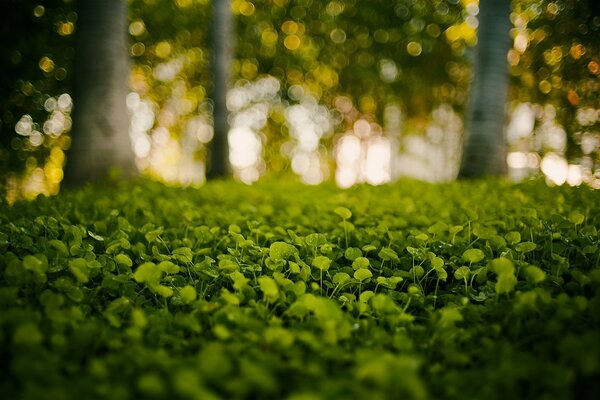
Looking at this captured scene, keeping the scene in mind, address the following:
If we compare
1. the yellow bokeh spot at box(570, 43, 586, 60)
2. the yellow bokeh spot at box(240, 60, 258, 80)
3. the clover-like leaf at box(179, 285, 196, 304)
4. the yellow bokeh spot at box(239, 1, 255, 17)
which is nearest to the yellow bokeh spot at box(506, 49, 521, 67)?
the yellow bokeh spot at box(570, 43, 586, 60)

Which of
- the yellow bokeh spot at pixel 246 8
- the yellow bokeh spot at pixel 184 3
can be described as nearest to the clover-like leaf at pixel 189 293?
the yellow bokeh spot at pixel 184 3

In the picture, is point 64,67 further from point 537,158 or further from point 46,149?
point 537,158

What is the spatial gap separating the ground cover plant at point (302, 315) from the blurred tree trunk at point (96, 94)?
215cm

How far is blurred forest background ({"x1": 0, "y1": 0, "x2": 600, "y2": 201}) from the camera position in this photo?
257 inches

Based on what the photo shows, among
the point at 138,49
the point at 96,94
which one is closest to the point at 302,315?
the point at 96,94

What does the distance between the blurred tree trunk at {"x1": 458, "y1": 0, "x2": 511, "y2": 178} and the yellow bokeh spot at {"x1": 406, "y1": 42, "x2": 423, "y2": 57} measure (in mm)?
7499

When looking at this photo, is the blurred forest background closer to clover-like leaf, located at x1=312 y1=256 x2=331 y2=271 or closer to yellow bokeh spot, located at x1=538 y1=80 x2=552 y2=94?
yellow bokeh spot, located at x1=538 y1=80 x2=552 y2=94

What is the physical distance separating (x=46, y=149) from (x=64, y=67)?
2051 millimetres

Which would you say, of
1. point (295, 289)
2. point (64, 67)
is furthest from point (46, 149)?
point (295, 289)

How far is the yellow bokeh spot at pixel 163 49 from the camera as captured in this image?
13020 mm

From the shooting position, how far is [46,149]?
8531 millimetres

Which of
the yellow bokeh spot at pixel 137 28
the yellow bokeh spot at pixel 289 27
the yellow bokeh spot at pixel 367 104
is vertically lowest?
the yellow bokeh spot at pixel 367 104

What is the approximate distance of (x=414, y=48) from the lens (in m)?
13.2

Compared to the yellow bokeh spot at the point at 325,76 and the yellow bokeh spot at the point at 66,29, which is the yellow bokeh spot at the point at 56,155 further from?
the yellow bokeh spot at the point at 325,76
